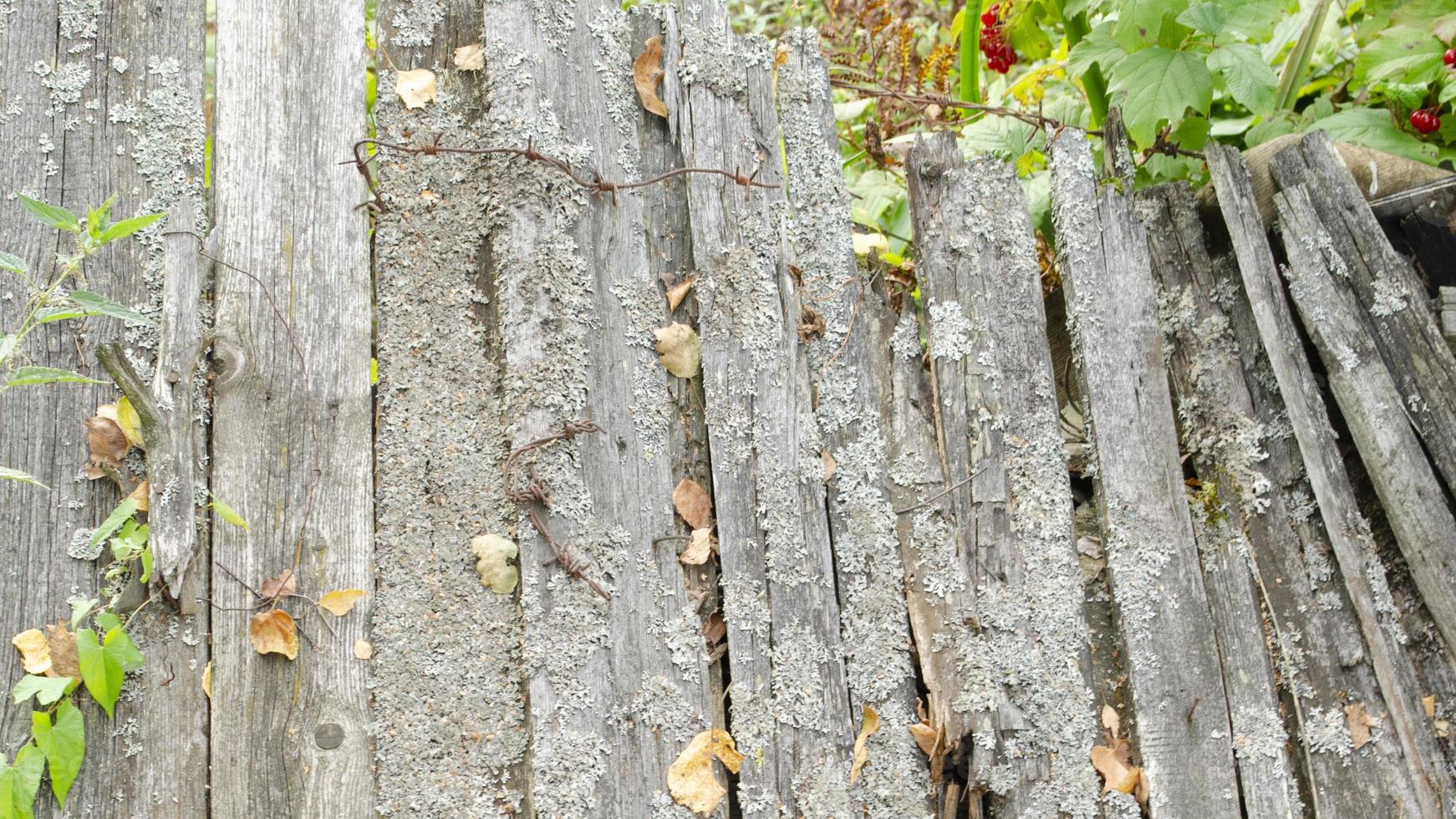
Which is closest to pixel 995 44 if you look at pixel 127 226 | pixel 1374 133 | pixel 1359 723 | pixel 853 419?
pixel 1374 133

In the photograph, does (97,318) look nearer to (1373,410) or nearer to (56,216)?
(56,216)

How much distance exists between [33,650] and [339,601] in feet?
1.83

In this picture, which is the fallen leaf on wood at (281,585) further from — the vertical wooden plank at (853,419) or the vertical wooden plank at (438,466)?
the vertical wooden plank at (853,419)

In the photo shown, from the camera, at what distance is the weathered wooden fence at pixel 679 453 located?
76.4 inches

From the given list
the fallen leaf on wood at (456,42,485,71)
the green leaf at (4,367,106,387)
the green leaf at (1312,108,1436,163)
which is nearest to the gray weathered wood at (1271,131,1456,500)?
the green leaf at (1312,108,1436,163)

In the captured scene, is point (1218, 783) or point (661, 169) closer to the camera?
point (1218, 783)

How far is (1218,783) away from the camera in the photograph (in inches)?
79.7

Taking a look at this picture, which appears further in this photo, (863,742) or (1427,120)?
(1427,120)

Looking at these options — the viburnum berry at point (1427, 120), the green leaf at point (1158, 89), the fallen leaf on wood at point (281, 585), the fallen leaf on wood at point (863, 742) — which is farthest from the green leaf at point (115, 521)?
the viburnum berry at point (1427, 120)

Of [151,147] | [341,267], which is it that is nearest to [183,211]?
[151,147]

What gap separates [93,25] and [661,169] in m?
1.25

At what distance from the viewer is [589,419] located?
2080mm

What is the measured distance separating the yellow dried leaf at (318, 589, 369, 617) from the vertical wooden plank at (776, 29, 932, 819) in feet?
3.29

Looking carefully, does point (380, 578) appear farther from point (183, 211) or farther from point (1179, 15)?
point (1179, 15)
